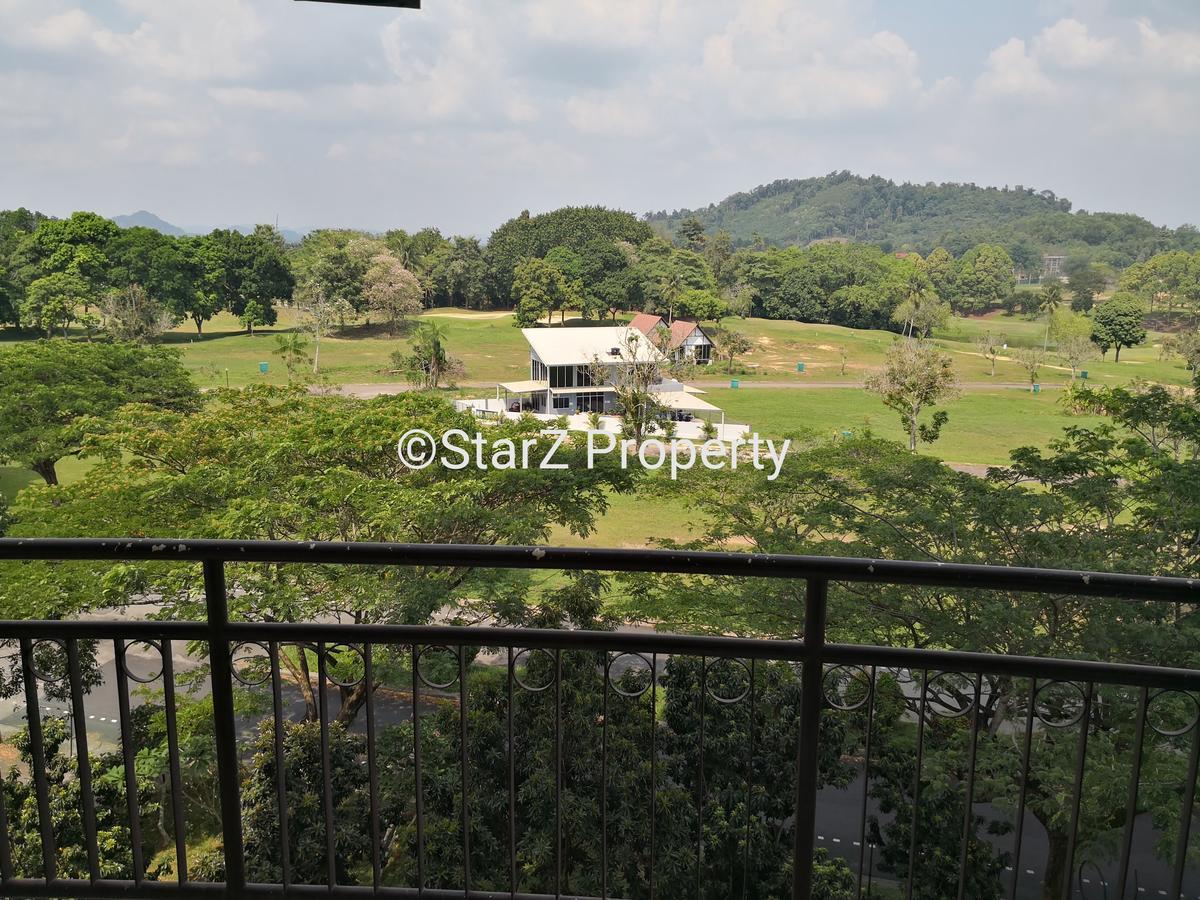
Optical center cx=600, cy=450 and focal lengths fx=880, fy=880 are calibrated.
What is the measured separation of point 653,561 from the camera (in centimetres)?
123

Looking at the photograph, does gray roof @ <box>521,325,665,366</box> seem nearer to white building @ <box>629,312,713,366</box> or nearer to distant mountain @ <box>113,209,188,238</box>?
white building @ <box>629,312,713,366</box>

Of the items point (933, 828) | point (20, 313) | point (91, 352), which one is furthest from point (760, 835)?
point (20, 313)

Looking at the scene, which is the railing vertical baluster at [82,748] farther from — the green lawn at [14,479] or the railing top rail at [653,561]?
the green lawn at [14,479]

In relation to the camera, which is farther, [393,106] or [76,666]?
[393,106]

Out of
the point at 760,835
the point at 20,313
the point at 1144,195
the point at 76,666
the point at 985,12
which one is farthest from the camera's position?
the point at 985,12

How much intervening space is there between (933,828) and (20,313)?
31.2 metres

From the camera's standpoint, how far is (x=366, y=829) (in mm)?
5859

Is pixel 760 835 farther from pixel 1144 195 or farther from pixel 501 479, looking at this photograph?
pixel 1144 195

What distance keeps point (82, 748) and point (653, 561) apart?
3.37ft

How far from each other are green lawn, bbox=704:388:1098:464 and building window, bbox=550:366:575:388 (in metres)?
5.39

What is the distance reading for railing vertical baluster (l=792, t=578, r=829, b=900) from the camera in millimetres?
1238

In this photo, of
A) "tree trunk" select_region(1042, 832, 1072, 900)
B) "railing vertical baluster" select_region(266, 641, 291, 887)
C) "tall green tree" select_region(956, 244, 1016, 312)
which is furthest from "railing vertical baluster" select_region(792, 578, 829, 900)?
"tall green tree" select_region(956, 244, 1016, 312)

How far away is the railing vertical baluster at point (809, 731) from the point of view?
1238mm

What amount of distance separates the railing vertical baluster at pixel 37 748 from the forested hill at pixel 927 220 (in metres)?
43.9
